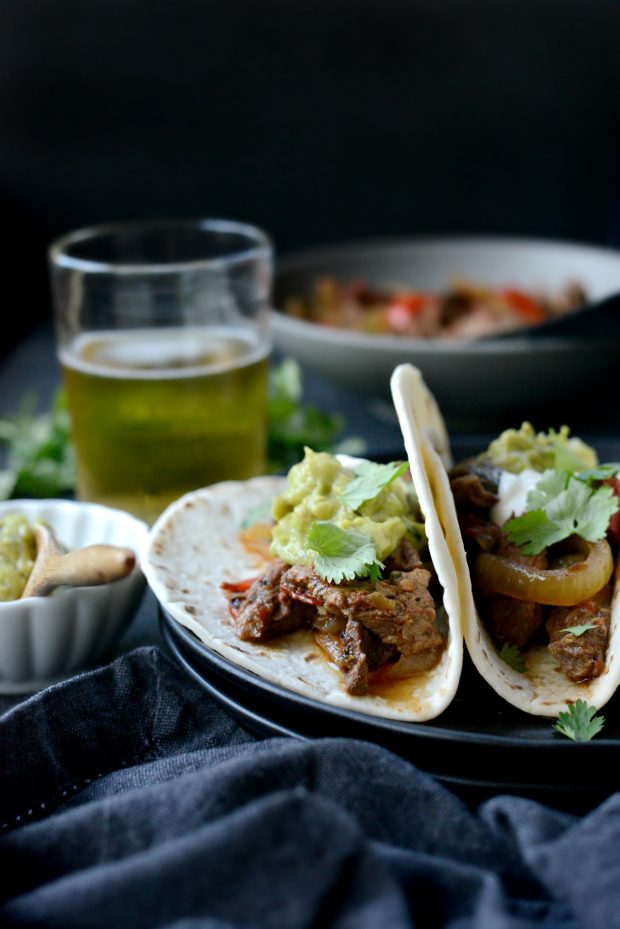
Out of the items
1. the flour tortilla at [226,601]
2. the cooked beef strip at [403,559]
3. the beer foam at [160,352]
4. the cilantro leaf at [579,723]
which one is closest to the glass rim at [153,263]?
the beer foam at [160,352]

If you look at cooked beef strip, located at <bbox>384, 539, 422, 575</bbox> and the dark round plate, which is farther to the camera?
cooked beef strip, located at <bbox>384, 539, 422, 575</bbox>

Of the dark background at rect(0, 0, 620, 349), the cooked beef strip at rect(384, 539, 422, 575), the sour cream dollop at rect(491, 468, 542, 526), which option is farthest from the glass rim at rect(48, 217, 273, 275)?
the dark background at rect(0, 0, 620, 349)

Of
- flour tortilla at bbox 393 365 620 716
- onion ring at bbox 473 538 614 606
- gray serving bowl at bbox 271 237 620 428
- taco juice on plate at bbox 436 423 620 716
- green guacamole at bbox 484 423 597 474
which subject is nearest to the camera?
flour tortilla at bbox 393 365 620 716

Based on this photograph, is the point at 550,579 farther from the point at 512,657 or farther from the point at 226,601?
the point at 226,601

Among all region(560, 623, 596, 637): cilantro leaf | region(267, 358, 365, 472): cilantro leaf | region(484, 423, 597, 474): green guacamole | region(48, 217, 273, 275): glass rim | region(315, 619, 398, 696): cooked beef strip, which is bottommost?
region(267, 358, 365, 472): cilantro leaf

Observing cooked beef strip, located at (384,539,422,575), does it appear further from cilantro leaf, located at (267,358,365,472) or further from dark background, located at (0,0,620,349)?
dark background, located at (0,0,620,349)

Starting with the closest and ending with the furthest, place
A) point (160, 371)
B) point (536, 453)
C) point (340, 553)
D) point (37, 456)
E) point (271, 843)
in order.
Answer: point (271, 843), point (340, 553), point (536, 453), point (160, 371), point (37, 456)

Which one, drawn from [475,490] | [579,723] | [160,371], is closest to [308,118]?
[160,371]
